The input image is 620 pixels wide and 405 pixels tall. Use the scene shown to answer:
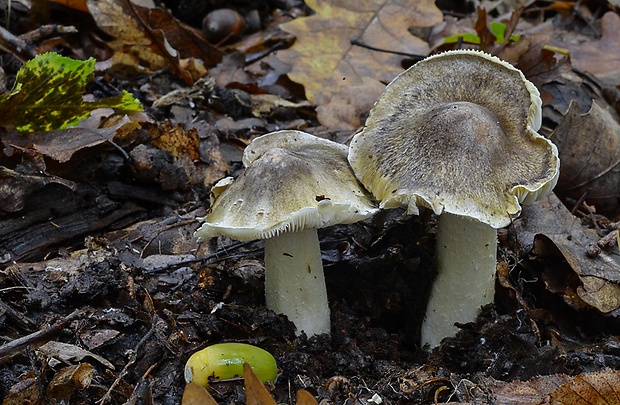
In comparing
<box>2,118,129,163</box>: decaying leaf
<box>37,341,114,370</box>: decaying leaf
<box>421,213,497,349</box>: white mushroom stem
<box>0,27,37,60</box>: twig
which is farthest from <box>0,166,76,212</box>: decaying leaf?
<box>421,213,497,349</box>: white mushroom stem

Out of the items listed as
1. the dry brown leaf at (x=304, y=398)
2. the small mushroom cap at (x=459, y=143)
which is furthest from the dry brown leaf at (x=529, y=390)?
the dry brown leaf at (x=304, y=398)

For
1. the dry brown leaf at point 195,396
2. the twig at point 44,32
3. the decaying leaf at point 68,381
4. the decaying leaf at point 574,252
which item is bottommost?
the decaying leaf at point 574,252

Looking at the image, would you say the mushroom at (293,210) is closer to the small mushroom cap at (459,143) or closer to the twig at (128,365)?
the small mushroom cap at (459,143)

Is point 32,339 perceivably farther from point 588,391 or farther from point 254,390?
point 588,391

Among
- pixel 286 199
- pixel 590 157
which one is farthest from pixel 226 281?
pixel 590 157

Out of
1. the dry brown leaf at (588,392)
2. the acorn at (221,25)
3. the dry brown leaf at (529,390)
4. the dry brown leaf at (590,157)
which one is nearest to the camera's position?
the dry brown leaf at (588,392)

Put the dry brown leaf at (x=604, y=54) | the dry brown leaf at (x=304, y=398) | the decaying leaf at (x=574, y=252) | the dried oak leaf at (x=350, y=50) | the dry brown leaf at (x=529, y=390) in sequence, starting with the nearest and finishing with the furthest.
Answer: the dry brown leaf at (x=304, y=398) → the dry brown leaf at (x=529, y=390) → the decaying leaf at (x=574, y=252) → the dried oak leaf at (x=350, y=50) → the dry brown leaf at (x=604, y=54)

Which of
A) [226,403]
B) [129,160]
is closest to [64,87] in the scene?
[129,160]
